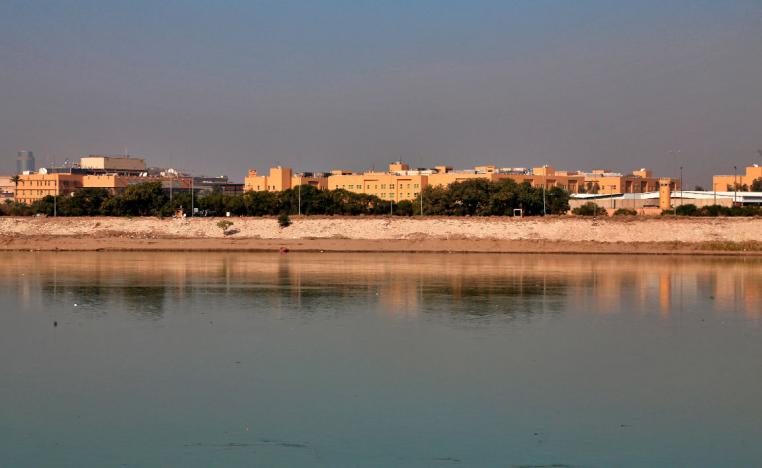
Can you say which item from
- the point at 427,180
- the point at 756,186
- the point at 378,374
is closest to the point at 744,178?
the point at 756,186

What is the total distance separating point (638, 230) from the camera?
191ft

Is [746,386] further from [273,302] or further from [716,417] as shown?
[273,302]

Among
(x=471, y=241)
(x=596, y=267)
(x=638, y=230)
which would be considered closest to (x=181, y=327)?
(x=596, y=267)

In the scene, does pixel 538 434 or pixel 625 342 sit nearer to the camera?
pixel 538 434

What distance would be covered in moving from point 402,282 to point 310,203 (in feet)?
124

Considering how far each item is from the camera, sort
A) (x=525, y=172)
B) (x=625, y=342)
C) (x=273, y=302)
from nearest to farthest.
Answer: (x=625, y=342) < (x=273, y=302) < (x=525, y=172)

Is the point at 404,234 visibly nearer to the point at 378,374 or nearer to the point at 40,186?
the point at 378,374

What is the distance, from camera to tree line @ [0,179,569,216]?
236 feet

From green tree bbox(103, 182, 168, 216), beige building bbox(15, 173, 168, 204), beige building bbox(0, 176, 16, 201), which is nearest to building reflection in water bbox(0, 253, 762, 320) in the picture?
green tree bbox(103, 182, 168, 216)

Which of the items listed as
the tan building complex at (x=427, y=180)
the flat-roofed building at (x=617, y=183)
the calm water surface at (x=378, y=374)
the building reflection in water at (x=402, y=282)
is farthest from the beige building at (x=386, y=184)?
the calm water surface at (x=378, y=374)

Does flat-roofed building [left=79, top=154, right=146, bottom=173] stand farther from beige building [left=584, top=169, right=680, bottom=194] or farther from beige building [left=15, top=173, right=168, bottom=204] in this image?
beige building [left=584, top=169, right=680, bottom=194]

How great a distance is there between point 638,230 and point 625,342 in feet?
120

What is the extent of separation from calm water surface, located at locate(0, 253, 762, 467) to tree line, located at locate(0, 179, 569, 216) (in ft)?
120

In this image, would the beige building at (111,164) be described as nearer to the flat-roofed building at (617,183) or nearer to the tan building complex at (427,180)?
the tan building complex at (427,180)
